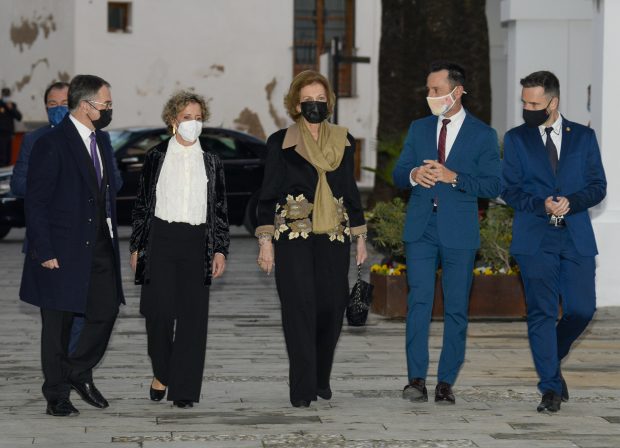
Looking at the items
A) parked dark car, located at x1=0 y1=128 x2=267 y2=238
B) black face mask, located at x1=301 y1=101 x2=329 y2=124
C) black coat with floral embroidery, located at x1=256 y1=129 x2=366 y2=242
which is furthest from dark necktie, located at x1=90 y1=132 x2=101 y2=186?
parked dark car, located at x1=0 y1=128 x2=267 y2=238

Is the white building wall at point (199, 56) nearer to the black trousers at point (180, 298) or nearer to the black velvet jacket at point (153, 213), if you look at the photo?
the black velvet jacket at point (153, 213)

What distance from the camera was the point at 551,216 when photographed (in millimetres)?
9352

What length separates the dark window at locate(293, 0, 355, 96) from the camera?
135ft

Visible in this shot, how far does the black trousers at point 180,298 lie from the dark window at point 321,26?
31787mm

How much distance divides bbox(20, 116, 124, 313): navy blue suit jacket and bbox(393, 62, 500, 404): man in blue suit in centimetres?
175

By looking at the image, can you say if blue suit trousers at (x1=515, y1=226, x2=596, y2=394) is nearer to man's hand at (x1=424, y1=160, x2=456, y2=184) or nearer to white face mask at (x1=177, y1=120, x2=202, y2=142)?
man's hand at (x1=424, y1=160, x2=456, y2=184)

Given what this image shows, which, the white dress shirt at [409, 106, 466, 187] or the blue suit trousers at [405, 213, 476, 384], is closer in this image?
the blue suit trousers at [405, 213, 476, 384]

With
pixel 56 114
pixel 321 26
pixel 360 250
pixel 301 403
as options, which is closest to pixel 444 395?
pixel 301 403

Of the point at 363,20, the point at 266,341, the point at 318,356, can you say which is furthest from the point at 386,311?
the point at 363,20

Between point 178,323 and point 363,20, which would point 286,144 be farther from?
point 363,20

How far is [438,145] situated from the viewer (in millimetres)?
9742

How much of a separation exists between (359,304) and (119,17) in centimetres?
3260

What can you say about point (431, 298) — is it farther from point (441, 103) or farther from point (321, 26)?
point (321, 26)

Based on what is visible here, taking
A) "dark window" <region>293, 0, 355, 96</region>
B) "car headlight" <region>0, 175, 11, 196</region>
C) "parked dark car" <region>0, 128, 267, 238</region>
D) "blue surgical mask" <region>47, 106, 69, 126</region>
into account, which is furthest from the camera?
"dark window" <region>293, 0, 355, 96</region>
